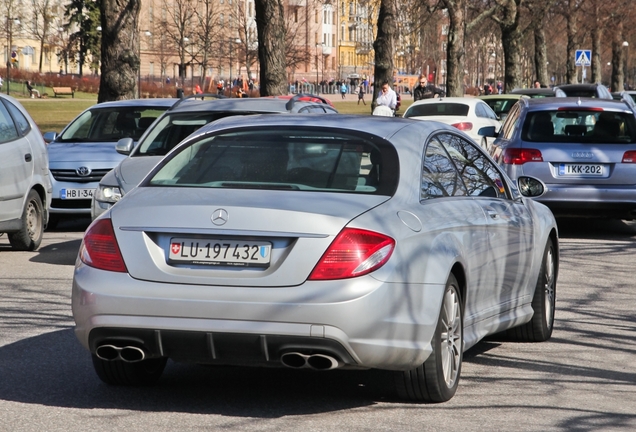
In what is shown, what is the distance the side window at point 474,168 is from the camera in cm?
685

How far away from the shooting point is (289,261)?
5363 mm

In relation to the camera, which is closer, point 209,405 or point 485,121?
point 209,405

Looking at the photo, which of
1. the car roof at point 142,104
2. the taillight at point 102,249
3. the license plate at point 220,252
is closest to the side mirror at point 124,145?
the car roof at point 142,104

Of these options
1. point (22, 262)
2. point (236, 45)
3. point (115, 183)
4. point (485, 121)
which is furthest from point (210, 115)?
point (236, 45)

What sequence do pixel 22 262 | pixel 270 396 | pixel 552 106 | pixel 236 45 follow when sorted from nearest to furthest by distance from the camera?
pixel 270 396 < pixel 22 262 < pixel 552 106 < pixel 236 45

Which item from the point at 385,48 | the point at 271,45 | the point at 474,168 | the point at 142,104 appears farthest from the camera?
the point at 385,48

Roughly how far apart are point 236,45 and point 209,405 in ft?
300

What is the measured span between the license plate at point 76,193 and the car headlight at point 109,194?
354 cm

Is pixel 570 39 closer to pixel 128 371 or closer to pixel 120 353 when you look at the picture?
pixel 128 371

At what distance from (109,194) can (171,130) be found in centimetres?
118

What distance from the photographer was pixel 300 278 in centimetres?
535

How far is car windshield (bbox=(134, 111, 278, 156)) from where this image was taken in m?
12.4

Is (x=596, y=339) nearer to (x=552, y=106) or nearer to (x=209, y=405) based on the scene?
(x=209, y=405)

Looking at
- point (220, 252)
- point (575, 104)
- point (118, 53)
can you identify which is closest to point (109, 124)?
point (575, 104)
